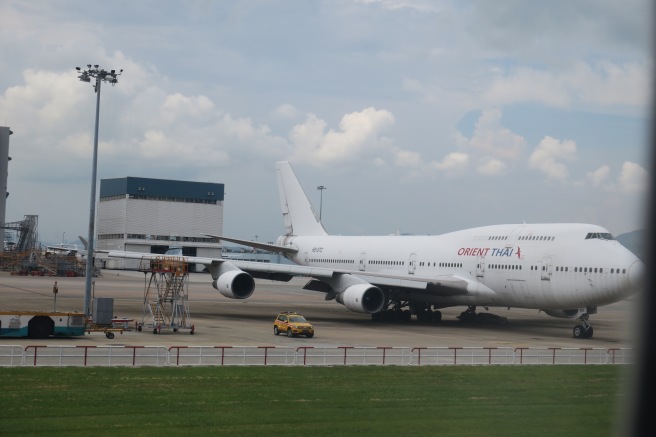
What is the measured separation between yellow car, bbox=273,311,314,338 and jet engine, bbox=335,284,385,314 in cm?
551

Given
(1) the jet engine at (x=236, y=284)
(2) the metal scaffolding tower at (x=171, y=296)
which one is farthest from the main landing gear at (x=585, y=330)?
(2) the metal scaffolding tower at (x=171, y=296)

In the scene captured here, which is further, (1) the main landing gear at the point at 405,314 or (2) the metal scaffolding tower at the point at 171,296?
(1) the main landing gear at the point at 405,314

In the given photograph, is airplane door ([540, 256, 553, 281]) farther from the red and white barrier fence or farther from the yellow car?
the yellow car

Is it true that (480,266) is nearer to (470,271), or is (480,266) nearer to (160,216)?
(470,271)

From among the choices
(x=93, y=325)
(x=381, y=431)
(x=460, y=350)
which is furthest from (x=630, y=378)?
(x=93, y=325)

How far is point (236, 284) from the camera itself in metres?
52.5

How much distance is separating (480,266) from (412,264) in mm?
6962

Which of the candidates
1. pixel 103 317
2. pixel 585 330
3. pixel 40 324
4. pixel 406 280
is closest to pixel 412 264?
pixel 406 280

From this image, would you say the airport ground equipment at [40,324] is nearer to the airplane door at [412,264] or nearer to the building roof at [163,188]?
the airplane door at [412,264]

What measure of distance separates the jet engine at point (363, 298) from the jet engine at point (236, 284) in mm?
5646

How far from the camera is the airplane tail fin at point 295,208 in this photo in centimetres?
7169

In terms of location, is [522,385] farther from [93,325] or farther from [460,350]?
[93,325]

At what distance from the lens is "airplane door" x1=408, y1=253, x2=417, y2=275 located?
55.7 meters

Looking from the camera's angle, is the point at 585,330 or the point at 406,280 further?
the point at 406,280
